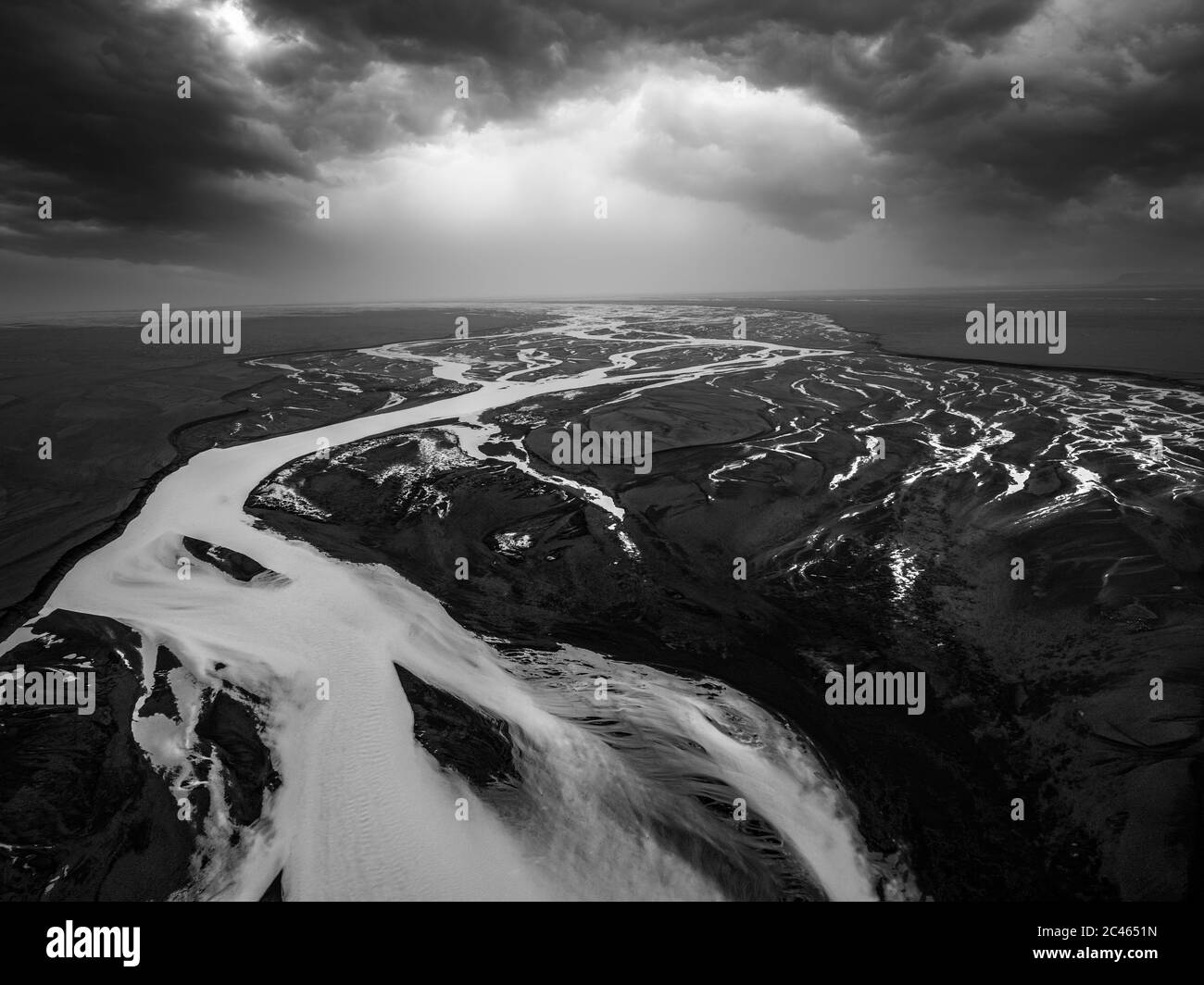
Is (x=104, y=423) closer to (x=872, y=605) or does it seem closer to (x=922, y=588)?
(x=872, y=605)

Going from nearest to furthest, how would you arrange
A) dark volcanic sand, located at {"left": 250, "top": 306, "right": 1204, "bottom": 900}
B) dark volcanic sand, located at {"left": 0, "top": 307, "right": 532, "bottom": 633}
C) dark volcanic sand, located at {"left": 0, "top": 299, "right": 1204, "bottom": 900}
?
dark volcanic sand, located at {"left": 0, "top": 299, "right": 1204, "bottom": 900}, dark volcanic sand, located at {"left": 250, "top": 306, "right": 1204, "bottom": 900}, dark volcanic sand, located at {"left": 0, "top": 307, "right": 532, "bottom": 633}

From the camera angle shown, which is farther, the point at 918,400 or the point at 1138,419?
the point at 918,400

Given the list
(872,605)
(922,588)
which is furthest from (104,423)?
(922,588)

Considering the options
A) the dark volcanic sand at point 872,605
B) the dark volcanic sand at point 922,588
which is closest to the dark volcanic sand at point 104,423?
the dark volcanic sand at point 872,605

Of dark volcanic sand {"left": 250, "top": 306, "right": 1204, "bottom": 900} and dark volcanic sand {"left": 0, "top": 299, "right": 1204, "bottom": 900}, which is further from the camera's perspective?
dark volcanic sand {"left": 250, "top": 306, "right": 1204, "bottom": 900}

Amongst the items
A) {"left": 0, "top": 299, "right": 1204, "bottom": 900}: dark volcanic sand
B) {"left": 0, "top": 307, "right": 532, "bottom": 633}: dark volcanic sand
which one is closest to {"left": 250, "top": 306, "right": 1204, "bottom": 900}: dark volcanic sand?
{"left": 0, "top": 299, "right": 1204, "bottom": 900}: dark volcanic sand

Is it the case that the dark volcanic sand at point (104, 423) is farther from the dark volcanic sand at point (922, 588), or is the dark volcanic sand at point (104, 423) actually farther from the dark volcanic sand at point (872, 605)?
the dark volcanic sand at point (922, 588)

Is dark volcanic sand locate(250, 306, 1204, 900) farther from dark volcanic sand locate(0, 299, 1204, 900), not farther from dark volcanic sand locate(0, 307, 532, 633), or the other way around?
dark volcanic sand locate(0, 307, 532, 633)

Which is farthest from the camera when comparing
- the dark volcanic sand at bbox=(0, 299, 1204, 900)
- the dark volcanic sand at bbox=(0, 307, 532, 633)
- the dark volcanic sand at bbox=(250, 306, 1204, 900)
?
the dark volcanic sand at bbox=(0, 307, 532, 633)

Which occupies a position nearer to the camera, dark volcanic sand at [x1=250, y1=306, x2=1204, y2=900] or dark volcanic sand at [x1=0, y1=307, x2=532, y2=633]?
dark volcanic sand at [x1=250, y1=306, x2=1204, y2=900]
